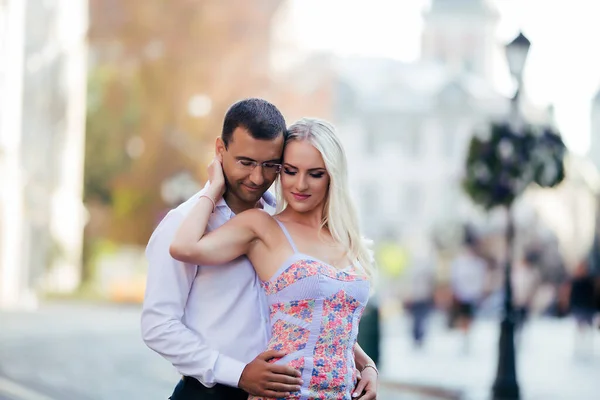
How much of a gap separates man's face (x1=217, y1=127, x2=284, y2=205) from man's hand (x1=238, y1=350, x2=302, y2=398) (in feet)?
1.99

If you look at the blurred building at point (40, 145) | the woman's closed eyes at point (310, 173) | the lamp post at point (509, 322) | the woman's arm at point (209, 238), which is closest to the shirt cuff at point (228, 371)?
the woman's arm at point (209, 238)

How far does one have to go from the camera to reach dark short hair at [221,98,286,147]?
13.3 feet

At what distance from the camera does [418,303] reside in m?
20.5

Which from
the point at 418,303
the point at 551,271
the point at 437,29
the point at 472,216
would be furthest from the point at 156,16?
the point at 437,29

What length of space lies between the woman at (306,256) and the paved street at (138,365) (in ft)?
28.7

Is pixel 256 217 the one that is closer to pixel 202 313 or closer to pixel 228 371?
pixel 202 313

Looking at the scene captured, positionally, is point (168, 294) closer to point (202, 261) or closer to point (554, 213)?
point (202, 261)

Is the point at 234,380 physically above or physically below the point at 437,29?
below

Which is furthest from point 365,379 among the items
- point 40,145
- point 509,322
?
point 40,145

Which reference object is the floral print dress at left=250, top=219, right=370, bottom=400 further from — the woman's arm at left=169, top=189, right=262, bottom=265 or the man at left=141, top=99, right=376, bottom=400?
the woman's arm at left=169, top=189, right=262, bottom=265

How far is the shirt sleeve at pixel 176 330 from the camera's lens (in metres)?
3.99

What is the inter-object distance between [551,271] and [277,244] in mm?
36084

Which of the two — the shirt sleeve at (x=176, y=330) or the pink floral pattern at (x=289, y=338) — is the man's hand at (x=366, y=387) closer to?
the pink floral pattern at (x=289, y=338)

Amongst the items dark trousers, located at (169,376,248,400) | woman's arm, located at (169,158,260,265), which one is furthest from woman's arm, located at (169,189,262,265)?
dark trousers, located at (169,376,248,400)
